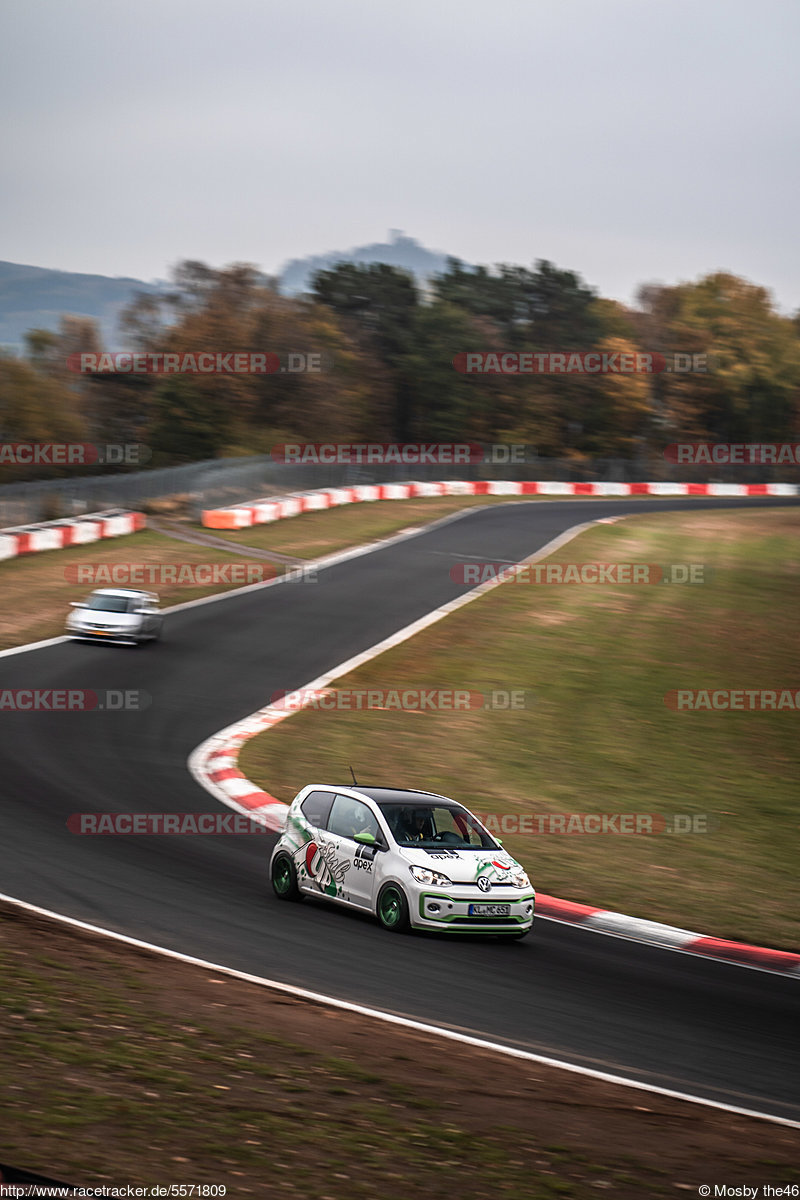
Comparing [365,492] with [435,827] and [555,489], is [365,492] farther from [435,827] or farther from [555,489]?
[435,827]

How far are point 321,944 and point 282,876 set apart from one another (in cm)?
177

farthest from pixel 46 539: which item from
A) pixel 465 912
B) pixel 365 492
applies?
pixel 465 912

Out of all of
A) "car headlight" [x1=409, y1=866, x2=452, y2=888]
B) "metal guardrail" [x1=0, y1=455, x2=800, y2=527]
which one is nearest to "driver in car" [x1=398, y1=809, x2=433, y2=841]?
"car headlight" [x1=409, y1=866, x2=452, y2=888]

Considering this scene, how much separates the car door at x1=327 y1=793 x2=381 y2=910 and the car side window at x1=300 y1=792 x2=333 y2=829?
0.11m

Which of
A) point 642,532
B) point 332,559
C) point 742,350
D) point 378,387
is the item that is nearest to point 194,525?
point 332,559

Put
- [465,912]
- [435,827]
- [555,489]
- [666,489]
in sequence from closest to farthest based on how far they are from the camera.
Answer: [465,912], [435,827], [555,489], [666,489]

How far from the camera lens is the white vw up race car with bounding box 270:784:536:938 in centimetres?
1103

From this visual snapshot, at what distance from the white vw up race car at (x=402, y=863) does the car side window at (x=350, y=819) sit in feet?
0.04

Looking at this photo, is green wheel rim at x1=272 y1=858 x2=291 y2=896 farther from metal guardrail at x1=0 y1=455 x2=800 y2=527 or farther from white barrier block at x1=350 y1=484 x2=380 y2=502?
white barrier block at x1=350 y1=484 x2=380 y2=502

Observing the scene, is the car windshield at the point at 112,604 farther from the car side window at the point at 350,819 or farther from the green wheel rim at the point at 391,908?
the green wheel rim at the point at 391,908

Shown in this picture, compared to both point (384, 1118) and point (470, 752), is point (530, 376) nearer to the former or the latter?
point (470, 752)

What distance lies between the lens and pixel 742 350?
9231 cm

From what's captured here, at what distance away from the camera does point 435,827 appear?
11977 millimetres

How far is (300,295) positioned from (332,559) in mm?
57714
